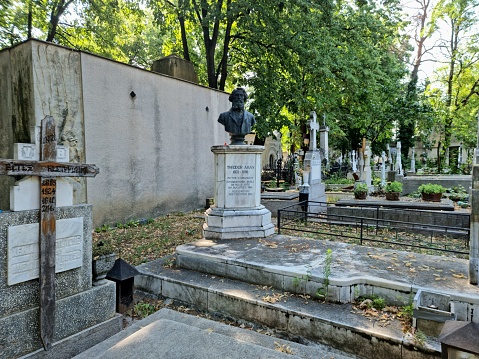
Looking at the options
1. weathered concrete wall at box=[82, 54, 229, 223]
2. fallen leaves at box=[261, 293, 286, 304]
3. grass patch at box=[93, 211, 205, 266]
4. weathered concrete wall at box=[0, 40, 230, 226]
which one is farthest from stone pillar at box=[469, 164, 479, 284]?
weathered concrete wall at box=[82, 54, 229, 223]


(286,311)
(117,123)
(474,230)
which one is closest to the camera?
(286,311)

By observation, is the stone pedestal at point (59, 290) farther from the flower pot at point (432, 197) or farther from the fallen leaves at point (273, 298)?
the flower pot at point (432, 197)

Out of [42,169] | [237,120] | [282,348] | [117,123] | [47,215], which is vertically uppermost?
[117,123]

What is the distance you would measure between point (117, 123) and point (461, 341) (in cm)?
973

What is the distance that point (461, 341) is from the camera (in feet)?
6.46

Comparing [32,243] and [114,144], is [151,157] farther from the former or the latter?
[32,243]

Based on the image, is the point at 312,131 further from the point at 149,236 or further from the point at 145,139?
the point at 149,236

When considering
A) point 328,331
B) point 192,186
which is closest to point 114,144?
point 192,186

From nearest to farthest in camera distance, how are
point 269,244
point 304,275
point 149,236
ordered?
point 304,275 < point 269,244 < point 149,236

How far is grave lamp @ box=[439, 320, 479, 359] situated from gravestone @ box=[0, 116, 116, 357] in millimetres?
3195

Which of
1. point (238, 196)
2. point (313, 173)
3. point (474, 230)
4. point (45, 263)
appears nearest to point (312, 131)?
point (313, 173)

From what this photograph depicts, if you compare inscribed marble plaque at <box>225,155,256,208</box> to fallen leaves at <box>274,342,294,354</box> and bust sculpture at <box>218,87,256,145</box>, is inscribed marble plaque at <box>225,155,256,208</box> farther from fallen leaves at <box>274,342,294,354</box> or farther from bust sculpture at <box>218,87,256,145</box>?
fallen leaves at <box>274,342,294,354</box>

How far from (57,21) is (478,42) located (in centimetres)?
3039

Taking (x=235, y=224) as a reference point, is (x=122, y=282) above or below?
Result: below
